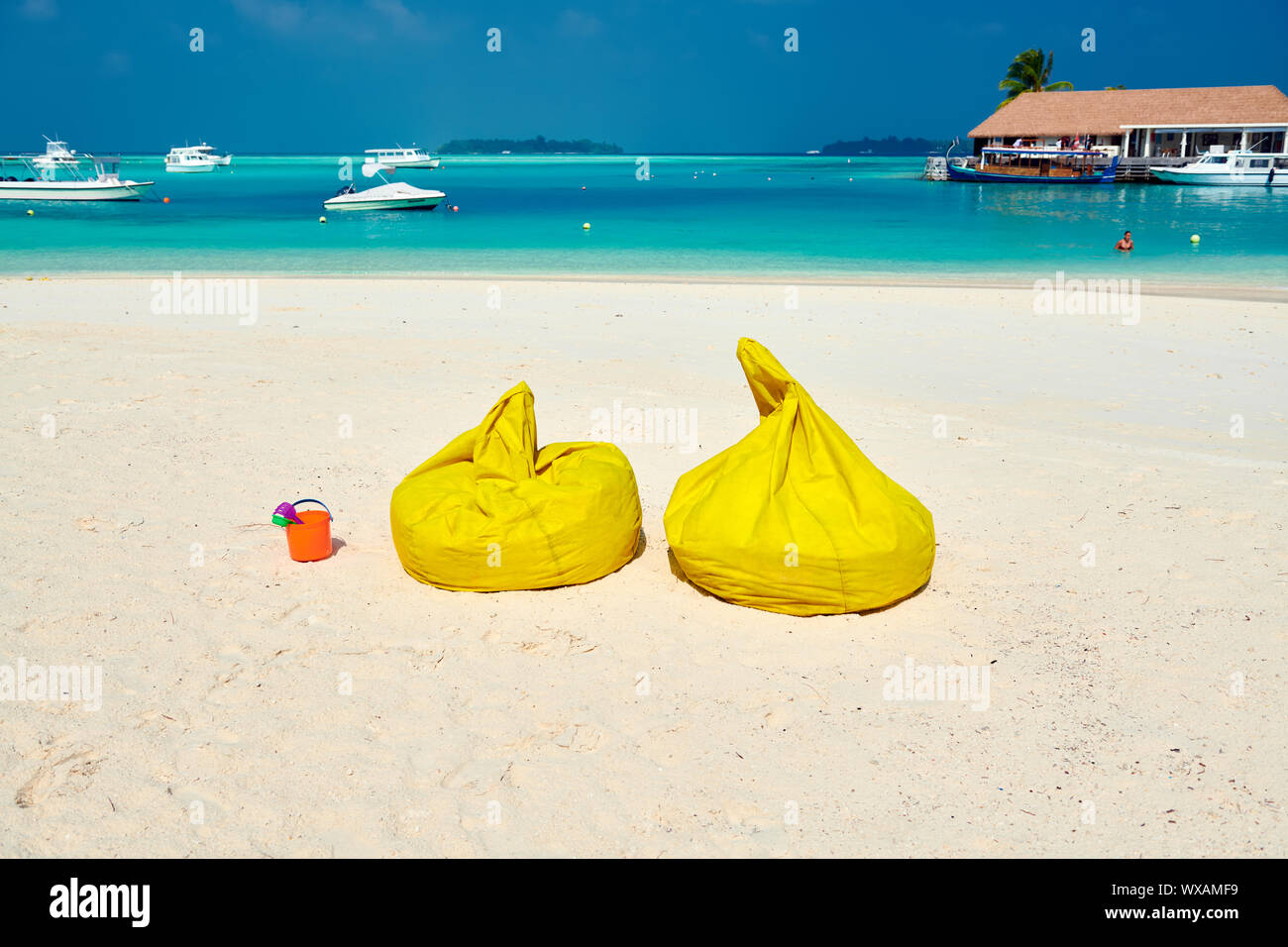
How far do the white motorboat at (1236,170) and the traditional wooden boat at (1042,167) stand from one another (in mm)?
4684

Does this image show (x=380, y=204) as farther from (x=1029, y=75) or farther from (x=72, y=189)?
(x=1029, y=75)

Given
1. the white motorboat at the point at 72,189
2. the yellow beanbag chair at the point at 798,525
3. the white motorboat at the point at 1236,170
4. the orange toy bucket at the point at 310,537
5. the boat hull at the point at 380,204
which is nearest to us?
the yellow beanbag chair at the point at 798,525

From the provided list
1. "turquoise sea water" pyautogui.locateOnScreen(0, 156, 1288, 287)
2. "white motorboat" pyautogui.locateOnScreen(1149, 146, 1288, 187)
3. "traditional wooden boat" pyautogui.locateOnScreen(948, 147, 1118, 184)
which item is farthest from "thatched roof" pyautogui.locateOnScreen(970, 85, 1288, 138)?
"turquoise sea water" pyautogui.locateOnScreen(0, 156, 1288, 287)

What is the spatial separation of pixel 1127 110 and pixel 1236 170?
9164 mm

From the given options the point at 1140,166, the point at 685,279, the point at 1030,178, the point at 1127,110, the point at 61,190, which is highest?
the point at 1127,110

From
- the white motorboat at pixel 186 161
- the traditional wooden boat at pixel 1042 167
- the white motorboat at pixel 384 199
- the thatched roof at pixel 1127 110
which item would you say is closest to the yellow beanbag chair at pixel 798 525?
the white motorboat at pixel 384 199

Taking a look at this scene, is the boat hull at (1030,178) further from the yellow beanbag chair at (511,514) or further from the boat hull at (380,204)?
the yellow beanbag chair at (511,514)

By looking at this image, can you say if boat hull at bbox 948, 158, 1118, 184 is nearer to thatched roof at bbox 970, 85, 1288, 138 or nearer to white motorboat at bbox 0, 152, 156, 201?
thatched roof at bbox 970, 85, 1288, 138

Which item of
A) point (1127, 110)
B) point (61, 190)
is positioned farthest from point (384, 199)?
point (1127, 110)

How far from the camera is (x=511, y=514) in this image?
4305 millimetres

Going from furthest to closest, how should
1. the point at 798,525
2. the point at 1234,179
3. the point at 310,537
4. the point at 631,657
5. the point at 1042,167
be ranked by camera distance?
the point at 1042,167 < the point at 1234,179 < the point at 310,537 < the point at 798,525 < the point at 631,657

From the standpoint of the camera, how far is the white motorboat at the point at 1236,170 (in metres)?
49.1

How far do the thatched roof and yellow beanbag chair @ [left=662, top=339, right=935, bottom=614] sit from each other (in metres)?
61.1

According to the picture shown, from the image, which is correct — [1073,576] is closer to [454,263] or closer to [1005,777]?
[1005,777]
